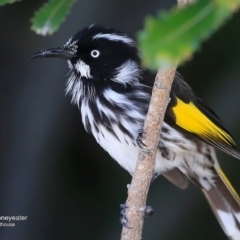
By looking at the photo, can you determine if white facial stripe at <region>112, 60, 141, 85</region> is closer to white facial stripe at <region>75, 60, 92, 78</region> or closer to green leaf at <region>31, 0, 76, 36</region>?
white facial stripe at <region>75, 60, 92, 78</region>

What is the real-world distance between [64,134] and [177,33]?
3120mm

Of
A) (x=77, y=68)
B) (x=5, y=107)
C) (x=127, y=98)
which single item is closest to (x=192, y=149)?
(x=127, y=98)

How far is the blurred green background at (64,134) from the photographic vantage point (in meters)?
3.75

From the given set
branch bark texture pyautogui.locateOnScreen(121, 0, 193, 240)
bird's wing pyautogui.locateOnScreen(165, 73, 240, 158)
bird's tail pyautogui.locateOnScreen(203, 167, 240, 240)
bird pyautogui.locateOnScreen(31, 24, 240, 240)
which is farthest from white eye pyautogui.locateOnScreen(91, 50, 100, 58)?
bird's tail pyautogui.locateOnScreen(203, 167, 240, 240)

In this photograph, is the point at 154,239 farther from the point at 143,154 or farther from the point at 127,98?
the point at 143,154

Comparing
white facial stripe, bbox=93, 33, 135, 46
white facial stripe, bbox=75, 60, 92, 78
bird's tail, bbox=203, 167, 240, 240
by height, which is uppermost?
white facial stripe, bbox=93, 33, 135, 46

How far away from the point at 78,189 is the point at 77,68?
1455 mm

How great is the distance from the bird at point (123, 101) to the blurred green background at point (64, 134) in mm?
958

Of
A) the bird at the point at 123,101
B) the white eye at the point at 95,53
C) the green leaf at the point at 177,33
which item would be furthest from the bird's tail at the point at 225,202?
the green leaf at the point at 177,33

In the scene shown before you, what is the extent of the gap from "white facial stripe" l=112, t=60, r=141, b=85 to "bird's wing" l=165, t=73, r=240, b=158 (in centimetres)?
20

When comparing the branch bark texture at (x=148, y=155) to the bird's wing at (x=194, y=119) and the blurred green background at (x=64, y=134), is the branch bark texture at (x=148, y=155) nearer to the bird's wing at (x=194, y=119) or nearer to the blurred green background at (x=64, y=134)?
the bird's wing at (x=194, y=119)

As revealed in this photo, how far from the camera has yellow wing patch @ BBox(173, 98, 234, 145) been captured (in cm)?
262

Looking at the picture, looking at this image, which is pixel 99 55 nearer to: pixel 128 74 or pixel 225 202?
pixel 128 74

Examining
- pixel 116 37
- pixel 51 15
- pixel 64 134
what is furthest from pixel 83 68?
pixel 51 15
